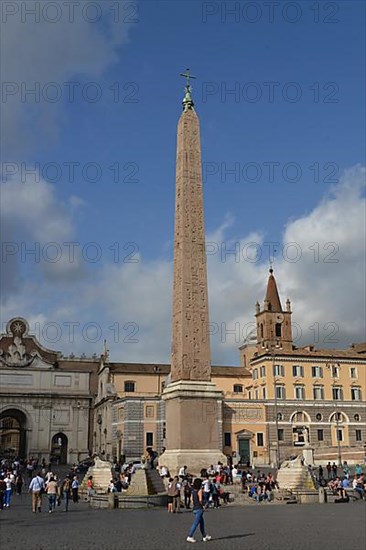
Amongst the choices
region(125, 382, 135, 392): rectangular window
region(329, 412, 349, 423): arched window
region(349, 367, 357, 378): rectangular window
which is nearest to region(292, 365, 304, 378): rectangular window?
region(329, 412, 349, 423): arched window

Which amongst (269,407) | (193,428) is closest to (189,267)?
(193,428)

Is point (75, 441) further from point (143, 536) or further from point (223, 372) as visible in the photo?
point (143, 536)

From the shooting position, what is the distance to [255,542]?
37.4 feet

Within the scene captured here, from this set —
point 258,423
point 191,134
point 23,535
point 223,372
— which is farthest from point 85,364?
point 23,535

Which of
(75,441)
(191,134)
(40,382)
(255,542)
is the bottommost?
(255,542)

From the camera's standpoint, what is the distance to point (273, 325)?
213 feet

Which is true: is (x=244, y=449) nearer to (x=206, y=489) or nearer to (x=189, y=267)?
(x=189, y=267)

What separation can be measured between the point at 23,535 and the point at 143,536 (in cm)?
242

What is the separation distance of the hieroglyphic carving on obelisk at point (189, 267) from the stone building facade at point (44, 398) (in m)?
39.3

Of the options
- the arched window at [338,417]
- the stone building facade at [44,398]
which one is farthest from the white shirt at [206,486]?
the stone building facade at [44,398]

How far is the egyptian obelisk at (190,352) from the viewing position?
77.6 ft

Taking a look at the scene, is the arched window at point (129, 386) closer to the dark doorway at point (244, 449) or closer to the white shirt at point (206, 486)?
the dark doorway at point (244, 449)

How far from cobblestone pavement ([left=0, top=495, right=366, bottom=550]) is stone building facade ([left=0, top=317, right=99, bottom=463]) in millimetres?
41765

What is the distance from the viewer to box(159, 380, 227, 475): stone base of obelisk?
23469 mm
